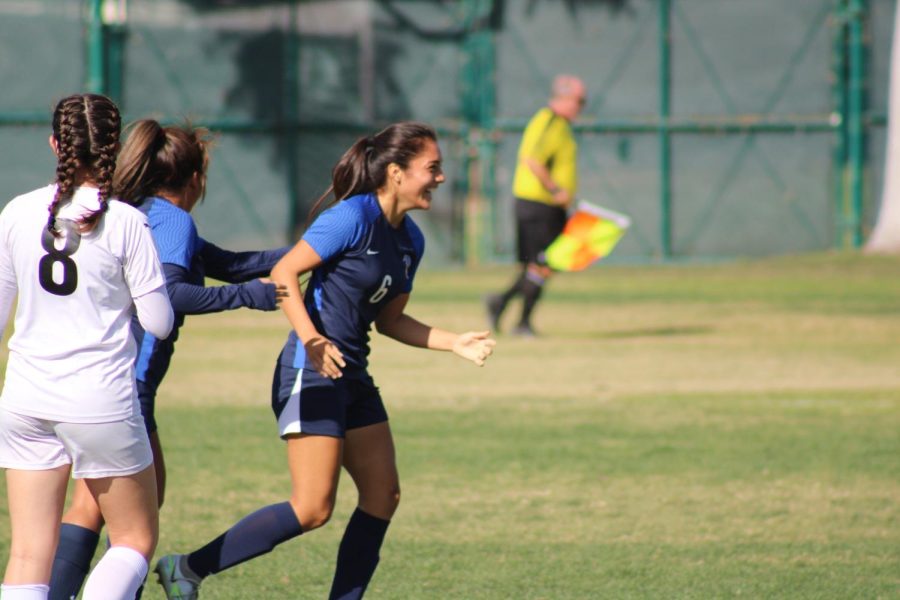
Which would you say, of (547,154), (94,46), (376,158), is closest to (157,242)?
(376,158)

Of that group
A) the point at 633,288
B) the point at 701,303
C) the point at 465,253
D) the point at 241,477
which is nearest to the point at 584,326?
the point at 701,303

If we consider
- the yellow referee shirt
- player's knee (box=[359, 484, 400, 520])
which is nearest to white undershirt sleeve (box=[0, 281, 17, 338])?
player's knee (box=[359, 484, 400, 520])

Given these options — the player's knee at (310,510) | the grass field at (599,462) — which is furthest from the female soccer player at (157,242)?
the grass field at (599,462)

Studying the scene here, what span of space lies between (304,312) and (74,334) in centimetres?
112

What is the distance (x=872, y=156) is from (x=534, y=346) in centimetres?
1483

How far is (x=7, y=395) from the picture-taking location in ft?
13.5

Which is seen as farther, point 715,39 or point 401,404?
point 715,39

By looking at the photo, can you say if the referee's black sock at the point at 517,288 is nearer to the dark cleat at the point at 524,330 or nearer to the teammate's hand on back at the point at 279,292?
the dark cleat at the point at 524,330

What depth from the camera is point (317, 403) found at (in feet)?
16.8

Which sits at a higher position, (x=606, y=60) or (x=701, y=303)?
(x=606, y=60)

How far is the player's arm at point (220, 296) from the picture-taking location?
4652mm

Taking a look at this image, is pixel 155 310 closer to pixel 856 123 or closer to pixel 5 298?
pixel 5 298

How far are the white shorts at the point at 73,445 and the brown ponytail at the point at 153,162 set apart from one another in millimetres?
1145

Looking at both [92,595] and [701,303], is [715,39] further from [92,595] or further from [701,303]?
[92,595]
